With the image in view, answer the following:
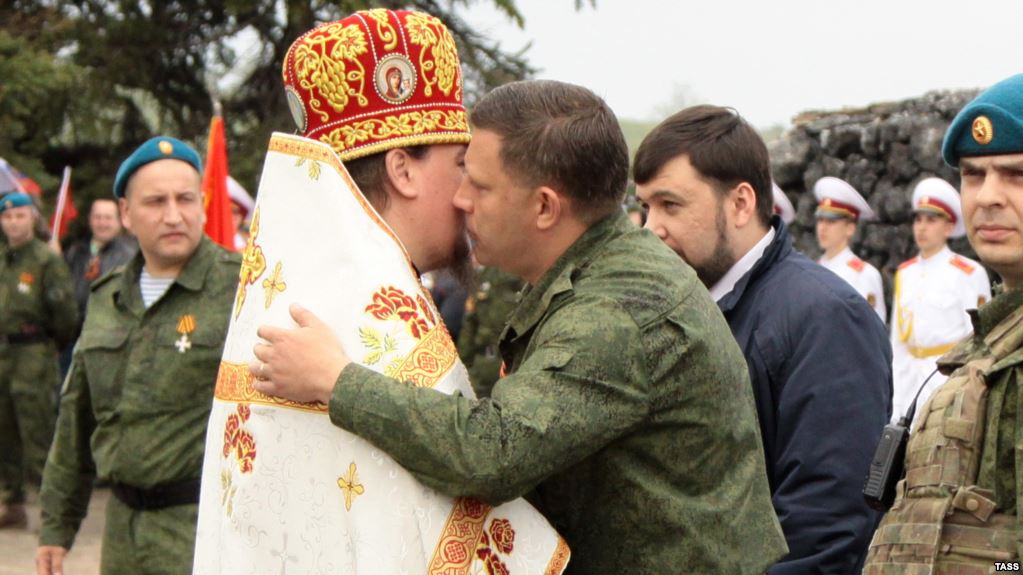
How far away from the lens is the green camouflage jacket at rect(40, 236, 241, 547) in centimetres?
500

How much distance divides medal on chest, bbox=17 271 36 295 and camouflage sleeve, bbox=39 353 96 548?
539cm

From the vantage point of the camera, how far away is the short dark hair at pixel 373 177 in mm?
2918

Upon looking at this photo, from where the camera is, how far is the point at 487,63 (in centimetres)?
1409

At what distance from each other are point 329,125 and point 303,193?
0.28 m

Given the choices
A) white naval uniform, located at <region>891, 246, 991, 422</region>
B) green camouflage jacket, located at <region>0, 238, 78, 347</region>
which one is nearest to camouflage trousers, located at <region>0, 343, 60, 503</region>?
green camouflage jacket, located at <region>0, 238, 78, 347</region>

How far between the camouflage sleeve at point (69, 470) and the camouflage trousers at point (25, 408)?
5.48 metres

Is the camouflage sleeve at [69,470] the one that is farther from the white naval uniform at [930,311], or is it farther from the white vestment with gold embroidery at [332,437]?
the white naval uniform at [930,311]

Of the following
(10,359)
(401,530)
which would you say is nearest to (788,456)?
(401,530)

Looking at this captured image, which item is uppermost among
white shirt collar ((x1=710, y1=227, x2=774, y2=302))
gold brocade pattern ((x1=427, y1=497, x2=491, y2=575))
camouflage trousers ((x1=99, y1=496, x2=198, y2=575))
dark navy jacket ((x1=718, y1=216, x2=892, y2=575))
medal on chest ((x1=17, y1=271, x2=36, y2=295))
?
gold brocade pattern ((x1=427, y1=497, x2=491, y2=575))

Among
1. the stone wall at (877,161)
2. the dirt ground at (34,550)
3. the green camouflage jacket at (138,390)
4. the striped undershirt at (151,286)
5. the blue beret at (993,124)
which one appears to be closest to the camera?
the blue beret at (993,124)

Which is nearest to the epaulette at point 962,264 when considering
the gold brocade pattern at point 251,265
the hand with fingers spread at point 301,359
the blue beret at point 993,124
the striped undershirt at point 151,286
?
the striped undershirt at point 151,286

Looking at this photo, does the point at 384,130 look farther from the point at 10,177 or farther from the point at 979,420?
the point at 10,177

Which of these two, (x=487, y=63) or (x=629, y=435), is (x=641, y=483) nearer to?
(x=629, y=435)

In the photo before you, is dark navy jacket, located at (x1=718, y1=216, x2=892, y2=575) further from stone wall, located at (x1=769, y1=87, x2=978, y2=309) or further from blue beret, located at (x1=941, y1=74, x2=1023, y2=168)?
stone wall, located at (x1=769, y1=87, x2=978, y2=309)
